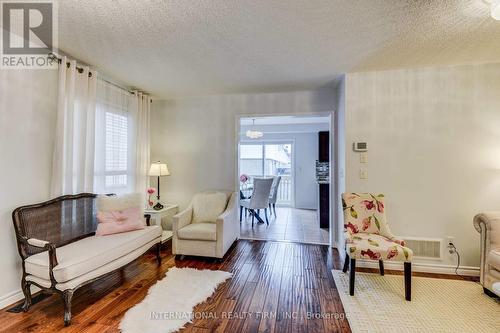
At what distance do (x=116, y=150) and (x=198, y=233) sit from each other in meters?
1.65

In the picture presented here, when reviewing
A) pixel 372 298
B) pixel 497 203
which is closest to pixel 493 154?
pixel 497 203

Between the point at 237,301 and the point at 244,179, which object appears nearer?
the point at 237,301

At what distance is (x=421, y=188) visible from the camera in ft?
9.16

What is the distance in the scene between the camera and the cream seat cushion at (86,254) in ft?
6.12

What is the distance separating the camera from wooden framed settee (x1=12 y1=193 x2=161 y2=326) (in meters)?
1.85

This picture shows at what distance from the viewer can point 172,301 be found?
6.93ft

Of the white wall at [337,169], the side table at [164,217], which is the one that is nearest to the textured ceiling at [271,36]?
the white wall at [337,169]

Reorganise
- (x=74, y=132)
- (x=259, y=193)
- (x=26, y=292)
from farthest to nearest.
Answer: (x=259, y=193), (x=74, y=132), (x=26, y=292)

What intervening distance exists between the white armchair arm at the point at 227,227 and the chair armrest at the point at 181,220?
504mm

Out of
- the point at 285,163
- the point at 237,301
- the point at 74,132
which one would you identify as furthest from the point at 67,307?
the point at 285,163

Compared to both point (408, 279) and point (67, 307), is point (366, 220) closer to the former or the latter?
point (408, 279)

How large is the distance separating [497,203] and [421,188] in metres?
0.77

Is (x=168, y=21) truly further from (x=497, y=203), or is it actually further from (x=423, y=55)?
(x=497, y=203)

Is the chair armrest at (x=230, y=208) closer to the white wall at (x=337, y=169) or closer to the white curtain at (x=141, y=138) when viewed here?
the white curtain at (x=141, y=138)
